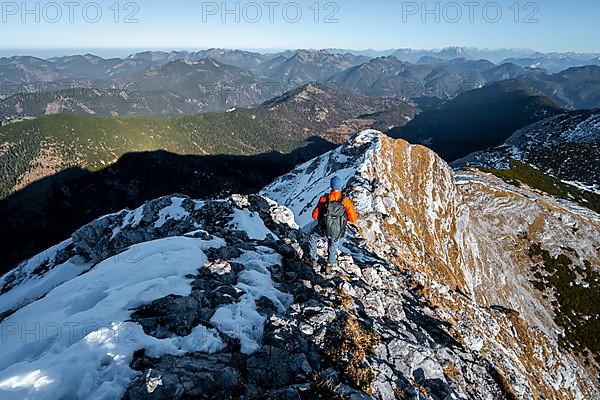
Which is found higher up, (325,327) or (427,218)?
(325,327)

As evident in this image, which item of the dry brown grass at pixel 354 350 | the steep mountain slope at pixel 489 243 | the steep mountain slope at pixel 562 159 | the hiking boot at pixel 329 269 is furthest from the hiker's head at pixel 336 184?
the steep mountain slope at pixel 562 159

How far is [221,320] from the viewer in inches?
602

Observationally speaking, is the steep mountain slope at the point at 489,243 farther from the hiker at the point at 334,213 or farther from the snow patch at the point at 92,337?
the snow patch at the point at 92,337

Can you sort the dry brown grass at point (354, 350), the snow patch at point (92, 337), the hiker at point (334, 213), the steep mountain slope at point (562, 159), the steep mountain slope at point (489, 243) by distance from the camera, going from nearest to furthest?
the snow patch at point (92, 337) → the dry brown grass at point (354, 350) → the hiker at point (334, 213) → the steep mountain slope at point (489, 243) → the steep mountain slope at point (562, 159)

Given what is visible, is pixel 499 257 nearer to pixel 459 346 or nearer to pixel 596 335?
pixel 596 335

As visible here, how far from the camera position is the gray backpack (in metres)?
19.6

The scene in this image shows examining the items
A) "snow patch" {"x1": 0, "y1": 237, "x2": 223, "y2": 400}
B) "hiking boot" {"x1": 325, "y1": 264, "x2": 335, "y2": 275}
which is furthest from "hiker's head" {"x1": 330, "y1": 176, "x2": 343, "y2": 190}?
"snow patch" {"x1": 0, "y1": 237, "x2": 223, "y2": 400}

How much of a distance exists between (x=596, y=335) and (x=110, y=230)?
91.8m

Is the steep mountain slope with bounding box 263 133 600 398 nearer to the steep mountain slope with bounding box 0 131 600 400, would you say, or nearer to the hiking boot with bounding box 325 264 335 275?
the steep mountain slope with bounding box 0 131 600 400

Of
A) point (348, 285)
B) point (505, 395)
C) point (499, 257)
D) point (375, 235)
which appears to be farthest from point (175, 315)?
point (499, 257)

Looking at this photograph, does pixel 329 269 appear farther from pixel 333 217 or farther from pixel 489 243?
pixel 489 243

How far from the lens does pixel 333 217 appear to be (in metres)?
19.6

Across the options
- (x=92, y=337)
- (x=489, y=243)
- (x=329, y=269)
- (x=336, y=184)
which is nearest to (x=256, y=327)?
(x=92, y=337)

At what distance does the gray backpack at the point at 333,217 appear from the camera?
1958cm
